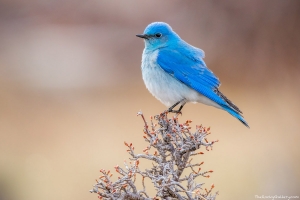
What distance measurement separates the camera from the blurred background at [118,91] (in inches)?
280

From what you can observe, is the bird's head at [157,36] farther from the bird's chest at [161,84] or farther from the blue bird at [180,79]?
the bird's chest at [161,84]

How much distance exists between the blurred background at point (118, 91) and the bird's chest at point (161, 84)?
8.51 ft

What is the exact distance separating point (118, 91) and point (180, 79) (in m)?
5.23

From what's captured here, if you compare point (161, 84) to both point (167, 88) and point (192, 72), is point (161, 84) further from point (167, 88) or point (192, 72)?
point (192, 72)

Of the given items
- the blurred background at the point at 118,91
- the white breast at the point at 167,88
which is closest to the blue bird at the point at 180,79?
the white breast at the point at 167,88

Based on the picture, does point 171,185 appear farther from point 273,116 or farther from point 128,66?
point 128,66

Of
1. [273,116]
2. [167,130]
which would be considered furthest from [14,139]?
[167,130]

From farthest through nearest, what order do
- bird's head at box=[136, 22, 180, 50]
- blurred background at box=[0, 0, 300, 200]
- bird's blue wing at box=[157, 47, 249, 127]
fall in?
1. blurred background at box=[0, 0, 300, 200]
2. bird's head at box=[136, 22, 180, 50]
3. bird's blue wing at box=[157, 47, 249, 127]

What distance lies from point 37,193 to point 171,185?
4.73 metres

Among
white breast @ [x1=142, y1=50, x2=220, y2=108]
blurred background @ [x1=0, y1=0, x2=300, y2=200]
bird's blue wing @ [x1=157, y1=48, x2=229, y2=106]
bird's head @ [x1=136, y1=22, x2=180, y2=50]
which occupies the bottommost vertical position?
white breast @ [x1=142, y1=50, x2=220, y2=108]

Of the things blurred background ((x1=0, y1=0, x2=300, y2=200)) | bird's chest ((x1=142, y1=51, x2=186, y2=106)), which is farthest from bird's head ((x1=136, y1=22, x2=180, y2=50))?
blurred background ((x1=0, y1=0, x2=300, y2=200))

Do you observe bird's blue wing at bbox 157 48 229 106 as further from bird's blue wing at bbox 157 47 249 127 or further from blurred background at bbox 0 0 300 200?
blurred background at bbox 0 0 300 200

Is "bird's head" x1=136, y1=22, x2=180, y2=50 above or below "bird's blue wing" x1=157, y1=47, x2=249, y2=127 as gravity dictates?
above

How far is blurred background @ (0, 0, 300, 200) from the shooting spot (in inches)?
280
